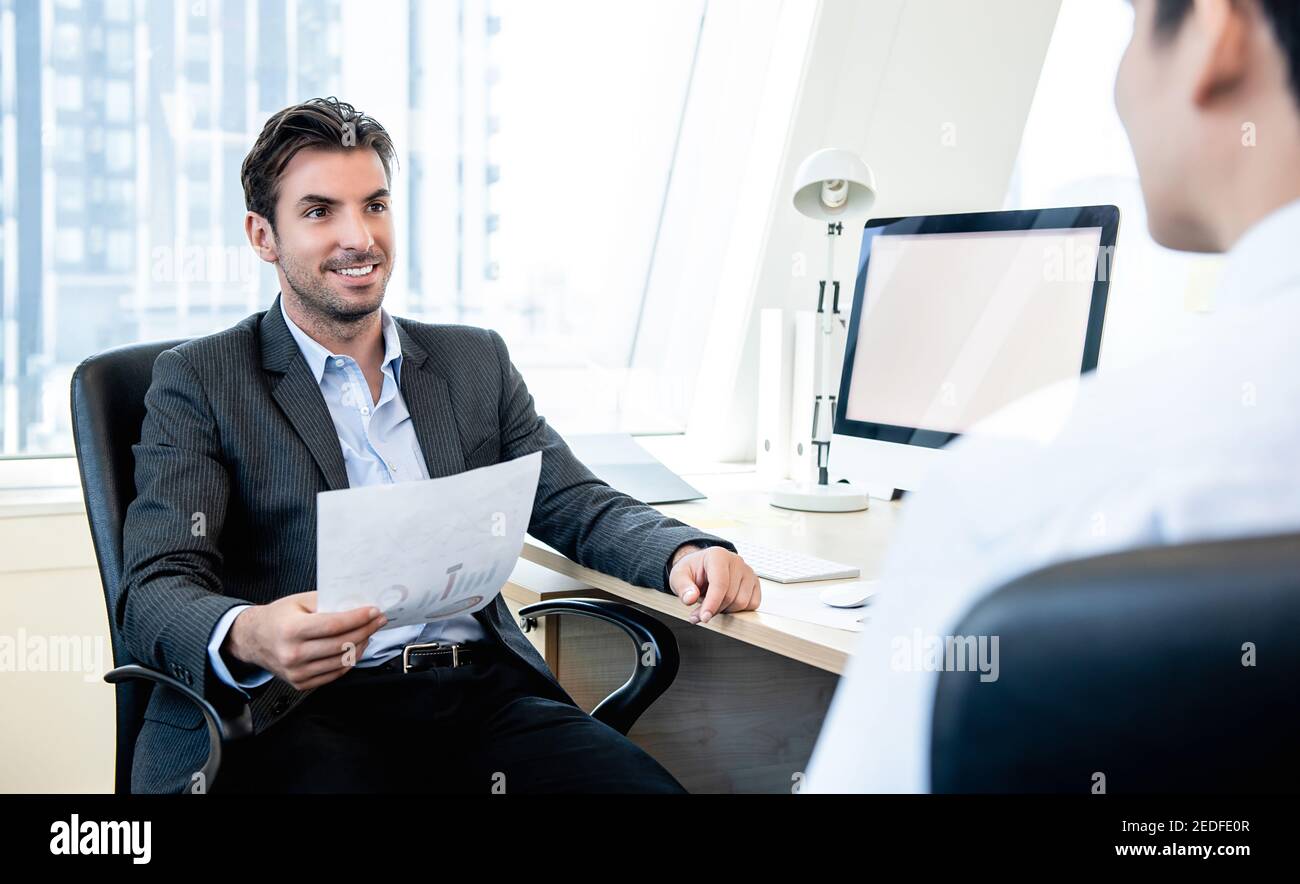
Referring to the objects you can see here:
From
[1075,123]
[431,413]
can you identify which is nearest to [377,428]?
A: [431,413]

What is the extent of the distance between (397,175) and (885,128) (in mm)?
1123

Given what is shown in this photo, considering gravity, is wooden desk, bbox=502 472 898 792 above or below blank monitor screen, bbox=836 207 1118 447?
below

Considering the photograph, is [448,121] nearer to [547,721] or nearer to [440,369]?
[440,369]

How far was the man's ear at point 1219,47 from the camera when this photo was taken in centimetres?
44

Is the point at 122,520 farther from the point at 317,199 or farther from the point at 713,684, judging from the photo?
the point at 713,684

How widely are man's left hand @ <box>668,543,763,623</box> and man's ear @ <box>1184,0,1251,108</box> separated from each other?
Result: 37.8 inches

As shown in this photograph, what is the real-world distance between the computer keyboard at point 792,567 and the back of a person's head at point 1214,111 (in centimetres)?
104

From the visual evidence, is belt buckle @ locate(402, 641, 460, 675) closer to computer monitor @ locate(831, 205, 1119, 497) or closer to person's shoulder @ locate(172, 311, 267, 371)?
person's shoulder @ locate(172, 311, 267, 371)

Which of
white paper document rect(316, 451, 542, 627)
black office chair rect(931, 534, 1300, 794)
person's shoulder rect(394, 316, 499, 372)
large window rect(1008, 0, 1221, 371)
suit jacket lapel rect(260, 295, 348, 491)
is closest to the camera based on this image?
black office chair rect(931, 534, 1300, 794)

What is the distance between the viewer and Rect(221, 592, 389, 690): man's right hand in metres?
1.18

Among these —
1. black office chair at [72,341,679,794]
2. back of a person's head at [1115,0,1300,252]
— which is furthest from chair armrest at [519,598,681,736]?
back of a person's head at [1115,0,1300,252]

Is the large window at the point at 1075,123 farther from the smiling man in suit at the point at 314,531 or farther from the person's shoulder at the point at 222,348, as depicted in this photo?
the person's shoulder at the point at 222,348

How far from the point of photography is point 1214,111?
45 cm
